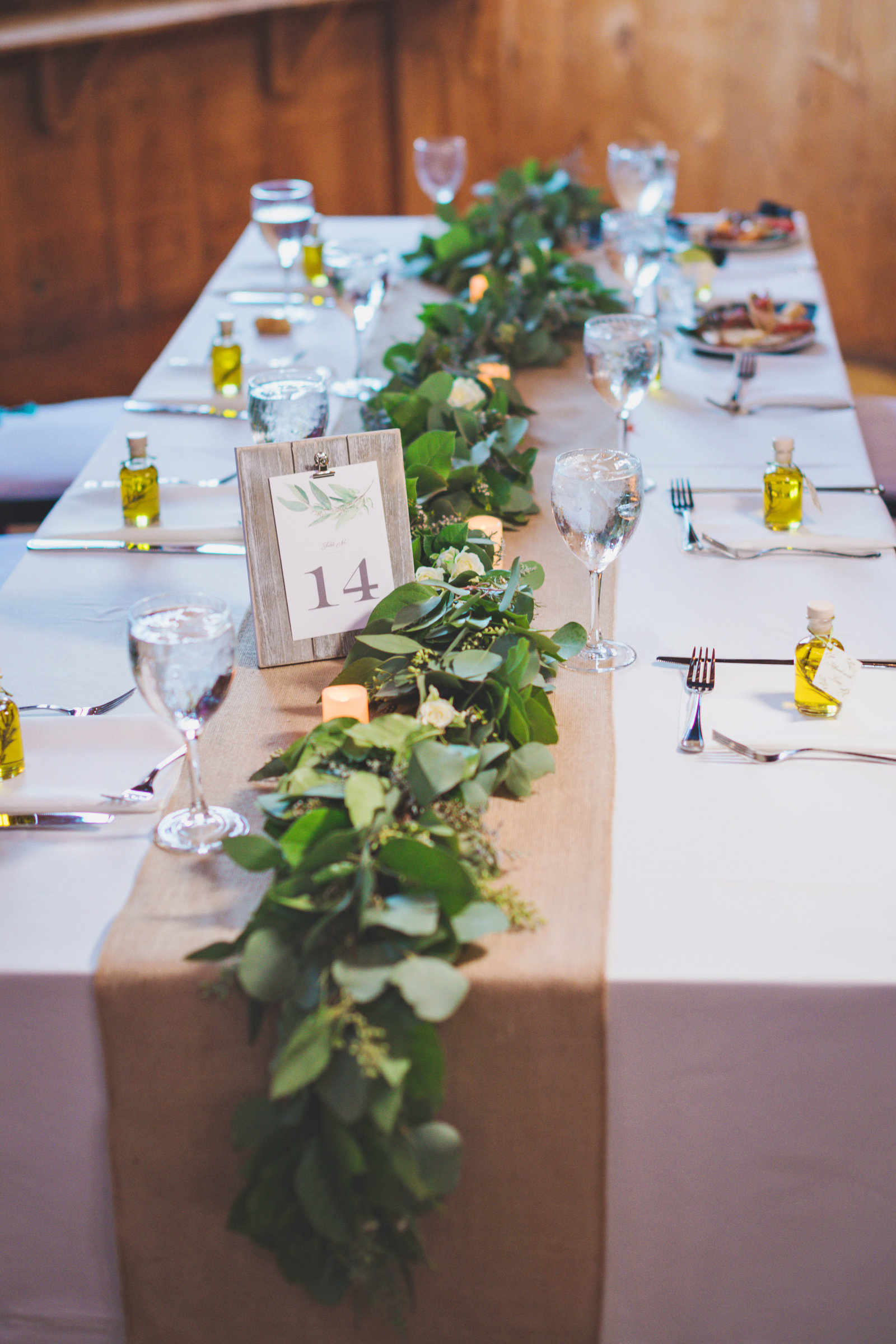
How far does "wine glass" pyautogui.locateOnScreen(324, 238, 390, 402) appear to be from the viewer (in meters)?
1.84

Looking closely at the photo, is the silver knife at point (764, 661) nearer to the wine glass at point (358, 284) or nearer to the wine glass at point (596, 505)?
the wine glass at point (596, 505)

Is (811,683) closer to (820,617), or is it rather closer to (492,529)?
(820,617)

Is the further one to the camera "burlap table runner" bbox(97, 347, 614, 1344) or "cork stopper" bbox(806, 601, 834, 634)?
"cork stopper" bbox(806, 601, 834, 634)

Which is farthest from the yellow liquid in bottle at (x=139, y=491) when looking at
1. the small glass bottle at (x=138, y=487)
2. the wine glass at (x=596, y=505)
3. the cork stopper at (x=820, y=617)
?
the cork stopper at (x=820, y=617)

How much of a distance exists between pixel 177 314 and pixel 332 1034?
3.78 meters

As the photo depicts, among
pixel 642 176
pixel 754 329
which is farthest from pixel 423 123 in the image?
pixel 754 329

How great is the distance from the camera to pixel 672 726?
43.8 inches

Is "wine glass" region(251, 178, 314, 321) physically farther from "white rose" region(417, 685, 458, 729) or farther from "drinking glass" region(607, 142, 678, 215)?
"white rose" region(417, 685, 458, 729)

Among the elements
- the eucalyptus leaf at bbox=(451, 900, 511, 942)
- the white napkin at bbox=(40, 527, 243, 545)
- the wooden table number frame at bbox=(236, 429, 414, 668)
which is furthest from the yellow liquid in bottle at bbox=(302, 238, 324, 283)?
the eucalyptus leaf at bbox=(451, 900, 511, 942)

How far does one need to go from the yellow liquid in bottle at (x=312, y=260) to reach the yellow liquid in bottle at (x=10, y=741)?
1.68 m

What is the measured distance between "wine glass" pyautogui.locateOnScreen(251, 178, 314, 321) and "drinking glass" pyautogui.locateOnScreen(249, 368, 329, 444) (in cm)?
87

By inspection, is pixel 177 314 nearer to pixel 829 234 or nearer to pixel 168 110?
pixel 168 110

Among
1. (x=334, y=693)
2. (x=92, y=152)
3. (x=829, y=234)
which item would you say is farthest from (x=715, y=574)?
(x=829, y=234)

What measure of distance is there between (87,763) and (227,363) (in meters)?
1.06
